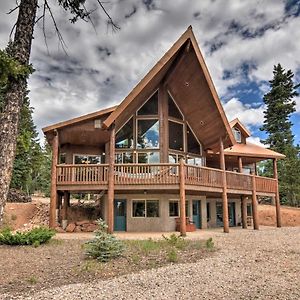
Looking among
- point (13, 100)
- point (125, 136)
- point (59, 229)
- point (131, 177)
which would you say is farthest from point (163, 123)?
point (13, 100)

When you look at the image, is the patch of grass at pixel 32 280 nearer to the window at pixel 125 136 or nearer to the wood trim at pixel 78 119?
the wood trim at pixel 78 119

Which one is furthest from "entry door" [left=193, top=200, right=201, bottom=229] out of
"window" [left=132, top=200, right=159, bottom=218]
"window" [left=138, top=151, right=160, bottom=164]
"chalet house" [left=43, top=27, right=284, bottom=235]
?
"window" [left=138, top=151, right=160, bottom=164]

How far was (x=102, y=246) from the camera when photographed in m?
7.96

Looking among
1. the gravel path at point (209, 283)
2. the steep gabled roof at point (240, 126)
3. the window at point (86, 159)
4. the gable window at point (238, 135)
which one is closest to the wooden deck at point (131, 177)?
the window at point (86, 159)

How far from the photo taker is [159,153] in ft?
53.4

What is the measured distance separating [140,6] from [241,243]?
27.8 ft

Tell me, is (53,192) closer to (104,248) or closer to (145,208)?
(145,208)

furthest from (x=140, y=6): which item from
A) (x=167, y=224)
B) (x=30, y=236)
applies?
(x=167, y=224)

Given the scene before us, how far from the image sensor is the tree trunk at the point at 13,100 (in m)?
6.51

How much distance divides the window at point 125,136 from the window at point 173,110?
2344 millimetres

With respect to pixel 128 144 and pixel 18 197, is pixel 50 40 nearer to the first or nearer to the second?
pixel 128 144

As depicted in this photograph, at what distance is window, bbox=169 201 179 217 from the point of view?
642 inches

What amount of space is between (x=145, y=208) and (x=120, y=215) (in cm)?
138

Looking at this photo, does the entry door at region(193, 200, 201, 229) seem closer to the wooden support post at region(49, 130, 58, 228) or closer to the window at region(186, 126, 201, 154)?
the window at region(186, 126, 201, 154)
